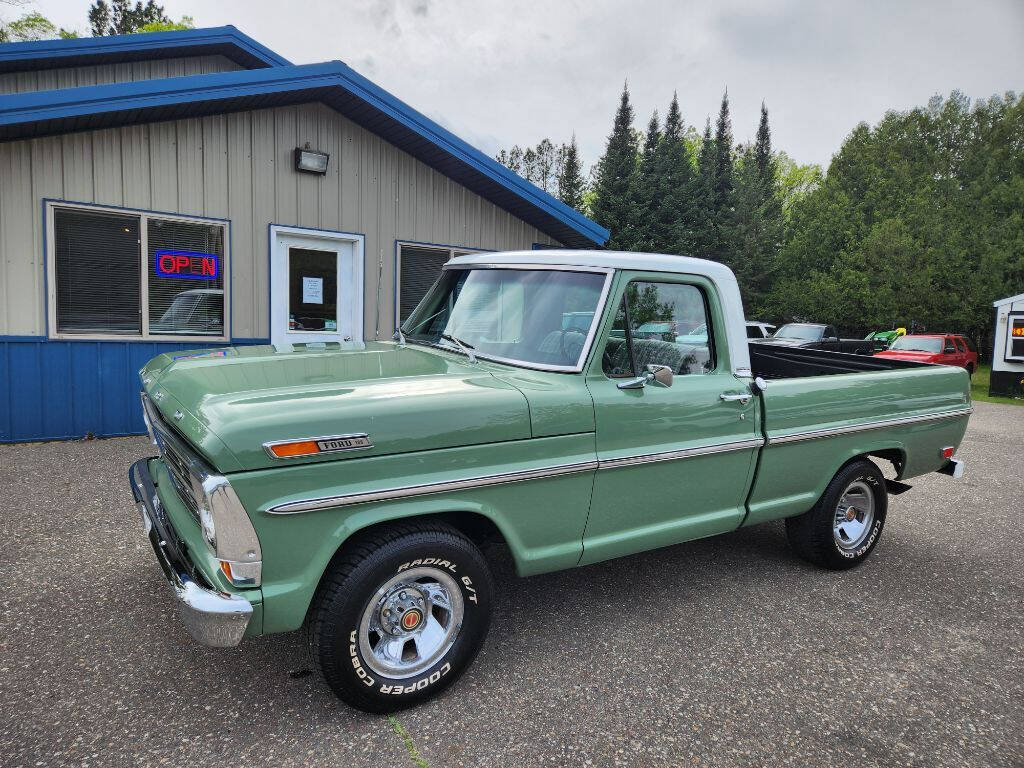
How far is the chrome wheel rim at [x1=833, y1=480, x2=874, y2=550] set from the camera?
4.47 m

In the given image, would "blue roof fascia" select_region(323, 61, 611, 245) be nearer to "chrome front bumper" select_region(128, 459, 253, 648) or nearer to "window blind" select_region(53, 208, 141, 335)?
"window blind" select_region(53, 208, 141, 335)

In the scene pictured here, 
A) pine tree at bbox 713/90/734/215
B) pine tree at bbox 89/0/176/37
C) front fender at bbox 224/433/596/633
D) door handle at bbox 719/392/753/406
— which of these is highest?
pine tree at bbox 89/0/176/37

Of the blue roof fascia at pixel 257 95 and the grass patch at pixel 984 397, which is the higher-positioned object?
the blue roof fascia at pixel 257 95

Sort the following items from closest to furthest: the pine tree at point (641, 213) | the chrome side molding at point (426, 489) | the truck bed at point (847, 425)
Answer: the chrome side molding at point (426, 489), the truck bed at point (847, 425), the pine tree at point (641, 213)

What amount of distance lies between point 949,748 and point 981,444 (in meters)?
8.85

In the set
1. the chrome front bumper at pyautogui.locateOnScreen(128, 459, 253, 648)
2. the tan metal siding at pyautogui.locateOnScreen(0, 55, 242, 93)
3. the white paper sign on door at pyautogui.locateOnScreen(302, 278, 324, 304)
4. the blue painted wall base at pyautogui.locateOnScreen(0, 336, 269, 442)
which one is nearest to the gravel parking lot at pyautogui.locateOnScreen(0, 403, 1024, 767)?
the chrome front bumper at pyautogui.locateOnScreen(128, 459, 253, 648)

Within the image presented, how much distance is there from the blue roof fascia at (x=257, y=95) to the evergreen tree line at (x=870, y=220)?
2709cm

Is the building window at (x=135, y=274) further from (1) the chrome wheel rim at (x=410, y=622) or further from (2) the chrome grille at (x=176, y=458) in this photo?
(1) the chrome wheel rim at (x=410, y=622)

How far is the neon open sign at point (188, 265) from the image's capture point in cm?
746

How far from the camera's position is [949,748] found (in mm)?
2703

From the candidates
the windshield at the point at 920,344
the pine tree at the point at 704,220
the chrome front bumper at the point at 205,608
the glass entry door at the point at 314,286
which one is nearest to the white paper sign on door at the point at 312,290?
the glass entry door at the point at 314,286

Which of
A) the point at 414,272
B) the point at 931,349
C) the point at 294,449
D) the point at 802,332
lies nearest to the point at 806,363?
the point at 294,449

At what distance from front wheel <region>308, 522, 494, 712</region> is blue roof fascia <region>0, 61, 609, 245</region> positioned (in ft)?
19.9

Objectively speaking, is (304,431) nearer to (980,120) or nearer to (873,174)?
(873,174)
